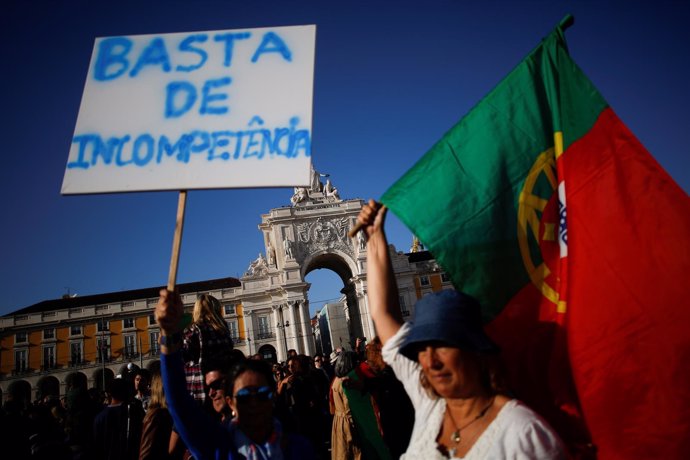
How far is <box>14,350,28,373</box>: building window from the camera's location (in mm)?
40656

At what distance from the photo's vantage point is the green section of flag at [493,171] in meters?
2.32

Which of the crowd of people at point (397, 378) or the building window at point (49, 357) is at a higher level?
the building window at point (49, 357)

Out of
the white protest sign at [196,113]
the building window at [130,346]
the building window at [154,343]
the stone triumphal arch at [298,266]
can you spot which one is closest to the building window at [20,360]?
the building window at [130,346]

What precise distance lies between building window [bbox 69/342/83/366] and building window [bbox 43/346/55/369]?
1.59m

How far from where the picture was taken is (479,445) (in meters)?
1.44

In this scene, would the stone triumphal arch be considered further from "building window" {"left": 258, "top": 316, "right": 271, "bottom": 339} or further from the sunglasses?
the sunglasses

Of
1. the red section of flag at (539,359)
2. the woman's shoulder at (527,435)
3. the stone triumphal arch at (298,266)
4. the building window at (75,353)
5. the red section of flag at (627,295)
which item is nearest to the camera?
the woman's shoulder at (527,435)

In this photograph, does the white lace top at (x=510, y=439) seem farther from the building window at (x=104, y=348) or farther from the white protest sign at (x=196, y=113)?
the building window at (x=104, y=348)

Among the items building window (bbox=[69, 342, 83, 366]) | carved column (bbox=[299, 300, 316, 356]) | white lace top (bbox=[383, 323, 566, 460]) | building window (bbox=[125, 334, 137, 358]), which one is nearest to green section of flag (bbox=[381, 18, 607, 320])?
white lace top (bbox=[383, 323, 566, 460])

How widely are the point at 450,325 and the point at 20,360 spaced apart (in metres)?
51.9

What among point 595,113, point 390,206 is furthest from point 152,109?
point 595,113

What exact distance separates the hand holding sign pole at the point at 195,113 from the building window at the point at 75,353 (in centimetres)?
4757

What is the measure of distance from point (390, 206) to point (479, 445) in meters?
1.35

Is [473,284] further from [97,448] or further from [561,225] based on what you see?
[97,448]
